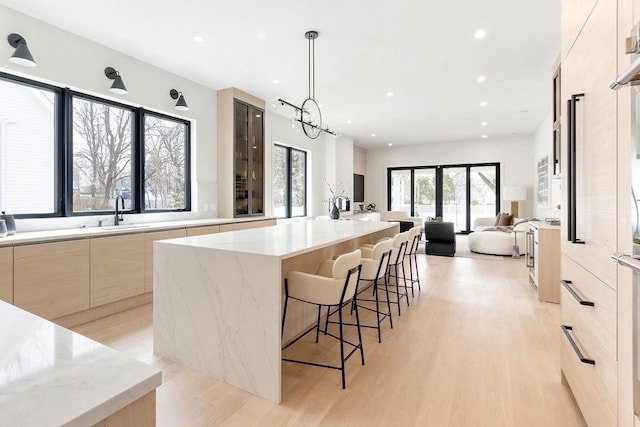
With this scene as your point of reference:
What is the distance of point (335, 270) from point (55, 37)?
379cm

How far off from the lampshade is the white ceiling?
117 inches

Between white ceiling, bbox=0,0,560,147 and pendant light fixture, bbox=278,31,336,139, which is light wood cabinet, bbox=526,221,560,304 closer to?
white ceiling, bbox=0,0,560,147

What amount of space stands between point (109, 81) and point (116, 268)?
2.22 meters

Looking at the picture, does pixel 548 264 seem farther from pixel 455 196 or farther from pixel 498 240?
pixel 455 196

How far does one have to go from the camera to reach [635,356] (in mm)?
1122

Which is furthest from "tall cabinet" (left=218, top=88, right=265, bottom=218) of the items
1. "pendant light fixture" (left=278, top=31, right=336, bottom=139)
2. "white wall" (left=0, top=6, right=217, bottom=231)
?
"pendant light fixture" (left=278, top=31, right=336, bottom=139)

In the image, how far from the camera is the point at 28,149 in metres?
3.29

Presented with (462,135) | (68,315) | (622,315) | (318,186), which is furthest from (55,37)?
(462,135)

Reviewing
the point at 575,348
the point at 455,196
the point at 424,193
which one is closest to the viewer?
the point at 575,348

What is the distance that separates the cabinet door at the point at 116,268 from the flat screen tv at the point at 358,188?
24.4 feet

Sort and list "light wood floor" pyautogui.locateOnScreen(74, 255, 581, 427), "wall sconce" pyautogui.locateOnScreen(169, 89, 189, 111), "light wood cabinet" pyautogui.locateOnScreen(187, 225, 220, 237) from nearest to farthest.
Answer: "light wood floor" pyautogui.locateOnScreen(74, 255, 581, 427) → "light wood cabinet" pyautogui.locateOnScreen(187, 225, 220, 237) → "wall sconce" pyautogui.locateOnScreen(169, 89, 189, 111)

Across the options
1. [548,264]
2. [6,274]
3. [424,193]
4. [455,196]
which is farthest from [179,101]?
[455,196]

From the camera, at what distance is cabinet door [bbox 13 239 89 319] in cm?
268

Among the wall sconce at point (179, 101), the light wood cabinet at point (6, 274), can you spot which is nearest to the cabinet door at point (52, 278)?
the light wood cabinet at point (6, 274)
